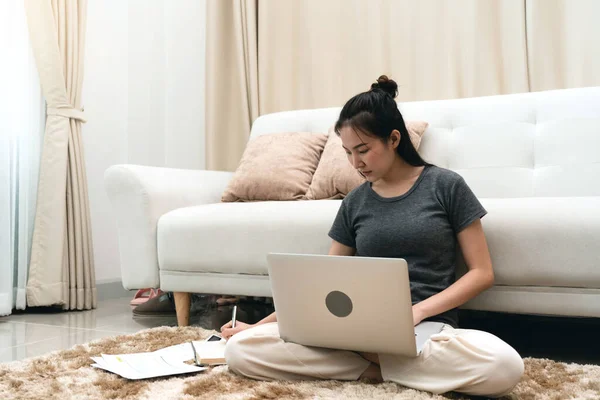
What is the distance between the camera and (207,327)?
7.50 feet

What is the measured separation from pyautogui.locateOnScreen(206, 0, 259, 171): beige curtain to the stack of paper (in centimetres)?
182

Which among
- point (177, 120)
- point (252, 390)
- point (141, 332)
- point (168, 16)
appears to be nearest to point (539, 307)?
point (252, 390)

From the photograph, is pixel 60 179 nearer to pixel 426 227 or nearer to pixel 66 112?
pixel 66 112

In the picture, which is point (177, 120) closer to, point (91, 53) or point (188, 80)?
point (188, 80)

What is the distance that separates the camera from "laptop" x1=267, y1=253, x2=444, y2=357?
1.20 m

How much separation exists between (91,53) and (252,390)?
237 centimetres

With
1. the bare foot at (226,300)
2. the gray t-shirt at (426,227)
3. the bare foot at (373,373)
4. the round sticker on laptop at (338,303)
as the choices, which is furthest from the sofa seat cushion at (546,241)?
the bare foot at (226,300)

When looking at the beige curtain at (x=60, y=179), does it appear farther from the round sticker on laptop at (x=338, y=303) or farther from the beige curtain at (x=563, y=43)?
the beige curtain at (x=563, y=43)

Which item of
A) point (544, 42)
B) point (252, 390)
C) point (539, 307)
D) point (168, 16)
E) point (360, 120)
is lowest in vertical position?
point (252, 390)

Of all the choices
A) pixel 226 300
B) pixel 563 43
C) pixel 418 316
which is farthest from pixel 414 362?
pixel 563 43

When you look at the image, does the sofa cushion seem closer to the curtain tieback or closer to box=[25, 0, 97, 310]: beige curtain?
box=[25, 0, 97, 310]: beige curtain

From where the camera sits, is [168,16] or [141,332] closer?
[141,332]

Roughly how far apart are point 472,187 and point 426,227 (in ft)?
2.59

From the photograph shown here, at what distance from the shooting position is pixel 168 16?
3.58 m
